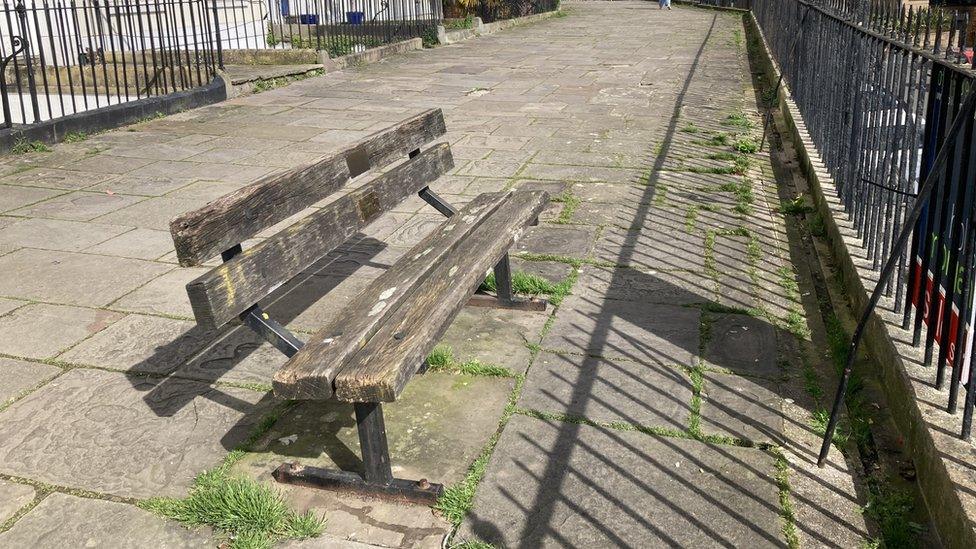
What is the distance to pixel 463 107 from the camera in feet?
33.1

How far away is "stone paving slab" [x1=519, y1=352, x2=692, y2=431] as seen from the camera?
3.22 m

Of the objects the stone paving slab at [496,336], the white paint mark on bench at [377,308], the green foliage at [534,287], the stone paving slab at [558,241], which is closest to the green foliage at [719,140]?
the stone paving slab at [558,241]

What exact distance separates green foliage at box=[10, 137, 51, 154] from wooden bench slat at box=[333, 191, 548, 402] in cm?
574

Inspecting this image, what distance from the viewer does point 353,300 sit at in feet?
9.86

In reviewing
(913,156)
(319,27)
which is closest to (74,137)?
(913,156)

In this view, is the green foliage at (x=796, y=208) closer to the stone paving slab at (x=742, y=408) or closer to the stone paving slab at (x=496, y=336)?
the stone paving slab at (x=496, y=336)

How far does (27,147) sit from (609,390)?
6.65 m

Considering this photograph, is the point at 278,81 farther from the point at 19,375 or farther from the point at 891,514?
the point at 891,514

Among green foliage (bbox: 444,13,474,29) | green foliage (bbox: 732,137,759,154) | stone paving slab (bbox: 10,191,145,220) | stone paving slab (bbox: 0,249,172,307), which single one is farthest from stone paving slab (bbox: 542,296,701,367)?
green foliage (bbox: 444,13,474,29)

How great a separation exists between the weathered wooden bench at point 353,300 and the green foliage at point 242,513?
0.54 ft

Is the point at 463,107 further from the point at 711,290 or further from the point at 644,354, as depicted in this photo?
the point at 644,354

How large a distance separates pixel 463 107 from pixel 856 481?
785cm

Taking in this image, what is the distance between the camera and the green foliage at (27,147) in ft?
25.6

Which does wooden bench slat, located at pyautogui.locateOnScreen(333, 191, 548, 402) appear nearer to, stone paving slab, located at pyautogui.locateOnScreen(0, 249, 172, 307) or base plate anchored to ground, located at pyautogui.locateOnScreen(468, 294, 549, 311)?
base plate anchored to ground, located at pyautogui.locateOnScreen(468, 294, 549, 311)
